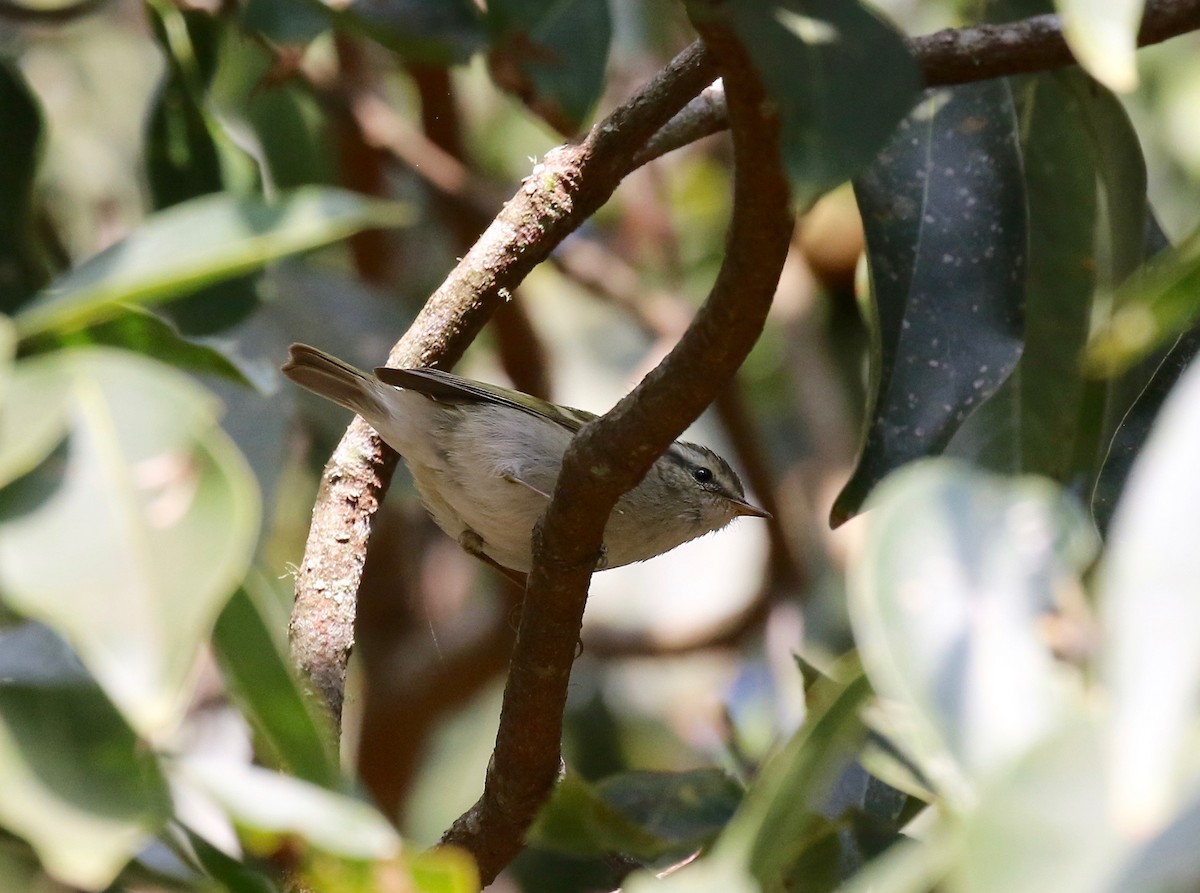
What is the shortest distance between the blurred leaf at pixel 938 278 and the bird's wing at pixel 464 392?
1083 mm

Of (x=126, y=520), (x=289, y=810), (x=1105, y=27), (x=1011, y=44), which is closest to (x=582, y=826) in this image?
(x=289, y=810)

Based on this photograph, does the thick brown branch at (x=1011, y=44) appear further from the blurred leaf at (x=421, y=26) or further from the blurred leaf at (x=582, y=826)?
the blurred leaf at (x=582, y=826)

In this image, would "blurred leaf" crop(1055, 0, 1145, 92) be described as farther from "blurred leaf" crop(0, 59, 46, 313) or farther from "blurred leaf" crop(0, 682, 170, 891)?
"blurred leaf" crop(0, 59, 46, 313)

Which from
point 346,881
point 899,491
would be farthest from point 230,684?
point 899,491

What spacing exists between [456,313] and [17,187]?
0.95 m

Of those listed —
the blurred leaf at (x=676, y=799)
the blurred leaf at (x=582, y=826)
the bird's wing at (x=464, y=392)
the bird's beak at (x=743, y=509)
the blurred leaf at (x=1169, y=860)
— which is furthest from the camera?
the bird's beak at (x=743, y=509)

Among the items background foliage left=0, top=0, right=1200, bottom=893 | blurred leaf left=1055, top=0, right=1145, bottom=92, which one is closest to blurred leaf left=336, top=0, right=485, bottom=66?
background foliage left=0, top=0, right=1200, bottom=893

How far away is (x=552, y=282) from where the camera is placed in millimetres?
6898

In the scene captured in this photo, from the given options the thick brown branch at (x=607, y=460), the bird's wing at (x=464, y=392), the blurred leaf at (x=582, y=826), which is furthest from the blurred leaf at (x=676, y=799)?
the bird's wing at (x=464, y=392)

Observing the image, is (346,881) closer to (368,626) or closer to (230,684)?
(230,684)

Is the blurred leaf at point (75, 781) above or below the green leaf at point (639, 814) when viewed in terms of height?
above

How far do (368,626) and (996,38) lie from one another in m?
4.09

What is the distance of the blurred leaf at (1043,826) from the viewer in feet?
3.00

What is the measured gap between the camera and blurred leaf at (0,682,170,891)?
1.10m
